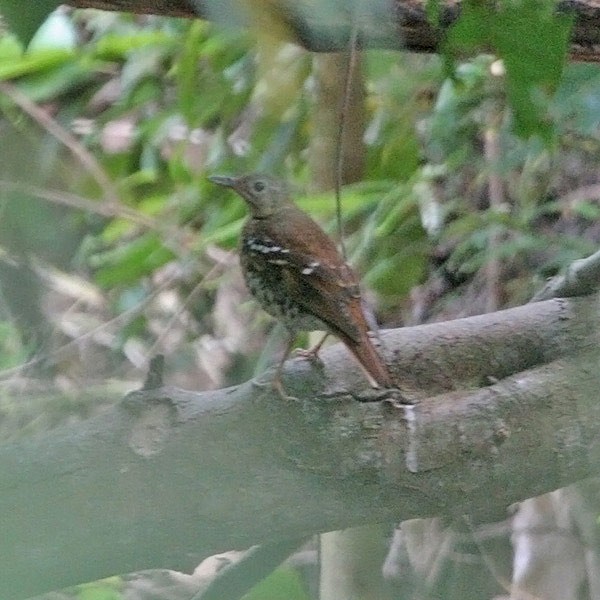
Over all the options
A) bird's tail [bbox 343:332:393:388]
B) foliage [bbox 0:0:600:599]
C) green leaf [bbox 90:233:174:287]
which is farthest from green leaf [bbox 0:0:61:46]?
green leaf [bbox 90:233:174:287]

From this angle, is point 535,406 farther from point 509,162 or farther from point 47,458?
point 509,162

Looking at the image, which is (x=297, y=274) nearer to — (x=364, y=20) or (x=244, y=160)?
(x=244, y=160)

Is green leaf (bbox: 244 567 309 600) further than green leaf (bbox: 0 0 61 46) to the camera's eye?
Yes

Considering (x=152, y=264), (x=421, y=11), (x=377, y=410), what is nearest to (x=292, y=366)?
(x=377, y=410)

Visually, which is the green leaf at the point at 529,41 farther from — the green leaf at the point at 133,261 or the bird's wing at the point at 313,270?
the green leaf at the point at 133,261

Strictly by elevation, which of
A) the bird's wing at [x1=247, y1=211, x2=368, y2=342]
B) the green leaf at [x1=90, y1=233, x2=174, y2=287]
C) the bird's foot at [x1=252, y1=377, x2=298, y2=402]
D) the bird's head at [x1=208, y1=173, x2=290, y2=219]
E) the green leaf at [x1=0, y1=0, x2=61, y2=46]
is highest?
the green leaf at [x1=0, y1=0, x2=61, y2=46]

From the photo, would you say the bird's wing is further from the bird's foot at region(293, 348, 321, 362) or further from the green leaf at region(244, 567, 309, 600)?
the green leaf at region(244, 567, 309, 600)

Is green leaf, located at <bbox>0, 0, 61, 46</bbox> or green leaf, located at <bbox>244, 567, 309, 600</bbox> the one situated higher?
green leaf, located at <bbox>0, 0, 61, 46</bbox>
